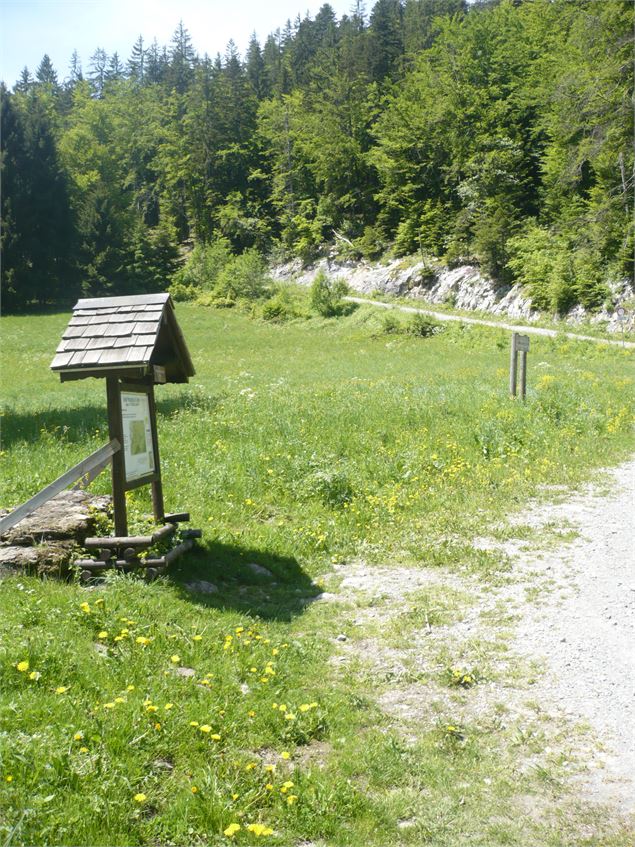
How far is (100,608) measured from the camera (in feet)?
18.8

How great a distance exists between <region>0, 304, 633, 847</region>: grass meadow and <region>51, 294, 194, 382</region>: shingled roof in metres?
2.13

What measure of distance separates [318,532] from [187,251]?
251 feet

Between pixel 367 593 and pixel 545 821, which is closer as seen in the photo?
pixel 545 821

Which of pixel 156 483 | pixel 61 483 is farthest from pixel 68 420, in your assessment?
pixel 61 483

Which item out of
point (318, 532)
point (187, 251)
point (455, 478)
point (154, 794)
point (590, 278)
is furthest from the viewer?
point (187, 251)

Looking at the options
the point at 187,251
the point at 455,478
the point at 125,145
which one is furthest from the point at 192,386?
the point at 125,145

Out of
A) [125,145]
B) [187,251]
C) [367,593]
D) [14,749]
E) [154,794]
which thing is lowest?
[367,593]

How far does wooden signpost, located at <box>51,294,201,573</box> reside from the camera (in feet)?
22.6

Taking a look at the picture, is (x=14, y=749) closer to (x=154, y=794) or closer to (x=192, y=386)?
(x=154, y=794)

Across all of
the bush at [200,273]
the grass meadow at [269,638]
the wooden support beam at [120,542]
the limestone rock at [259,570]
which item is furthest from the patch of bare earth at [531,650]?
the bush at [200,273]

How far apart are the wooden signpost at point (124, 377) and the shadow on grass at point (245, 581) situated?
0.90 ft

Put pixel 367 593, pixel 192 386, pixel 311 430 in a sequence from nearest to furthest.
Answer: pixel 367 593 < pixel 311 430 < pixel 192 386

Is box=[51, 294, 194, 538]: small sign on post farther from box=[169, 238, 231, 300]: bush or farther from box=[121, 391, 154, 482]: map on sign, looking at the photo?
box=[169, 238, 231, 300]: bush

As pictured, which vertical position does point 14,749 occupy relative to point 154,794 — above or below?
above
